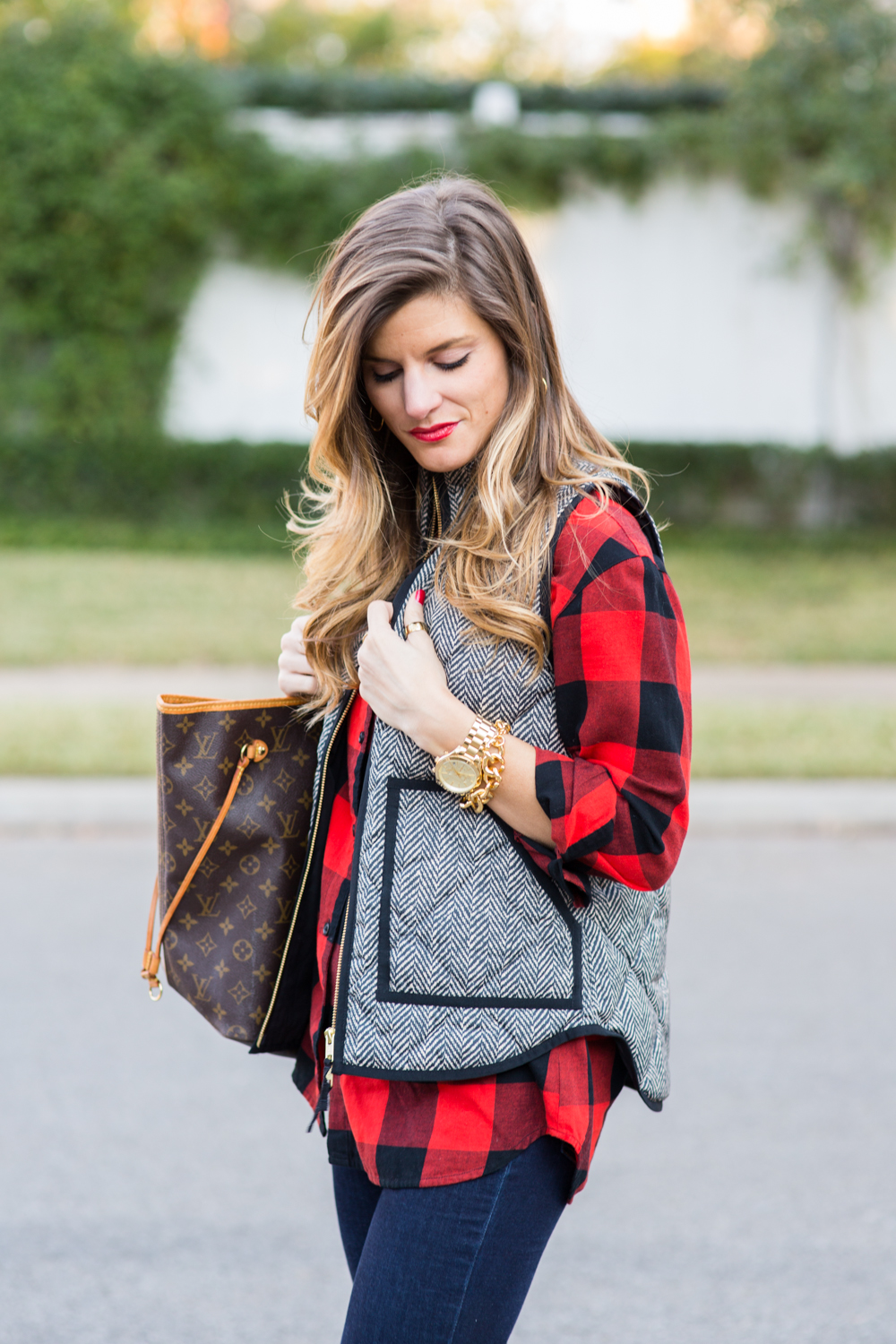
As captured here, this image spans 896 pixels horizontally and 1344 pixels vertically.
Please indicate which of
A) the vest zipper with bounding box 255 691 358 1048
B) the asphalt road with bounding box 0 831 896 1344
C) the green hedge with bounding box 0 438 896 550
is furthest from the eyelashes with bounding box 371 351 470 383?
the green hedge with bounding box 0 438 896 550

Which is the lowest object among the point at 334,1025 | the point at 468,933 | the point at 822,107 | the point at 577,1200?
the point at 577,1200

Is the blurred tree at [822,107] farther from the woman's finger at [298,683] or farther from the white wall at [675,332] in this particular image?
the woman's finger at [298,683]

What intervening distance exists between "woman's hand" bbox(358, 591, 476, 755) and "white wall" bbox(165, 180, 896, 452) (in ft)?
44.0

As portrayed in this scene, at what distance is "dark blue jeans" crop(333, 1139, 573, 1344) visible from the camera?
1382 millimetres

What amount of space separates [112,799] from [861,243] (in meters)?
11.6

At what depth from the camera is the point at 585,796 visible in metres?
1.39

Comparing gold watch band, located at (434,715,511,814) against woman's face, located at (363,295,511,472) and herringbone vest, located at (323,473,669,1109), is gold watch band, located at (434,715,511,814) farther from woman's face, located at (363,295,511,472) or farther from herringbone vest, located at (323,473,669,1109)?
woman's face, located at (363,295,511,472)

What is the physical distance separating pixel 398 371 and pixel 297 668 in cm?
42

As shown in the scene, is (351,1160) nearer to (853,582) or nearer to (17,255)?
(853,582)

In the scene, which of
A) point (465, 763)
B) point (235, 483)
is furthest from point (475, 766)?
point (235, 483)

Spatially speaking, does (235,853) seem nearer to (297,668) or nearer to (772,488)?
(297,668)

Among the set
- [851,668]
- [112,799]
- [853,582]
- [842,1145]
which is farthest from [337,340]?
[853,582]

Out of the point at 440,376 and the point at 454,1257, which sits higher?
the point at 440,376

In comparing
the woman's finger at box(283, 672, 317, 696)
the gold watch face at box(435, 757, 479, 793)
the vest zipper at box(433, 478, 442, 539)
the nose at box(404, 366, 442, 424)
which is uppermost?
the nose at box(404, 366, 442, 424)
